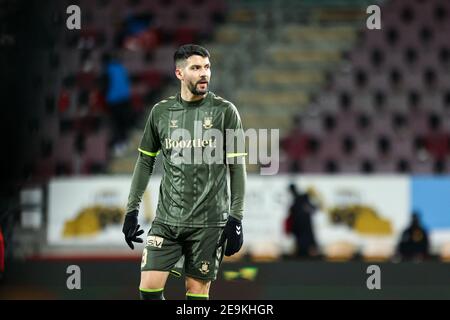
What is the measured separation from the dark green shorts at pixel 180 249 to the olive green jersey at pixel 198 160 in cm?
Answer: 4

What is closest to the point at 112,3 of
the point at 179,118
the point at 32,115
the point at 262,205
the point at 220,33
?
the point at 220,33

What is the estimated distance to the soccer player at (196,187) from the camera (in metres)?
3.97

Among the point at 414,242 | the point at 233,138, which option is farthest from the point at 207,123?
the point at 414,242

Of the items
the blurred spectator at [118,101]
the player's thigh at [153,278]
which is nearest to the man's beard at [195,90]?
the player's thigh at [153,278]

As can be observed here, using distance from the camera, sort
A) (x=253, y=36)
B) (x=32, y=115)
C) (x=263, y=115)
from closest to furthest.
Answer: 1. (x=32, y=115)
2. (x=263, y=115)
3. (x=253, y=36)

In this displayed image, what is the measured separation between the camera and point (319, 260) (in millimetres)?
7918

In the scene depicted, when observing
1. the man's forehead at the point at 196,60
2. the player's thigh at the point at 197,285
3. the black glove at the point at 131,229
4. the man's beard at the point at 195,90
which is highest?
the man's forehead at the point at 196,60

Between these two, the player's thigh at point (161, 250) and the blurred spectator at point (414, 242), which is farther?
the blurred spectator at point (414, 242)

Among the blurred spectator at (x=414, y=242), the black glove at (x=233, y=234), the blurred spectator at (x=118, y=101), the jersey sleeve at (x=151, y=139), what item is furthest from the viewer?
the blurred spectator at (x=118, y=101)

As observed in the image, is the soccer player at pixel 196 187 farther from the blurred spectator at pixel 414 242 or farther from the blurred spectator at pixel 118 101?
the blurred spectator at pixel 118 101

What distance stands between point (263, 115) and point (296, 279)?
208 cm

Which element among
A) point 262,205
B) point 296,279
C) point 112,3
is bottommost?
point 296,279

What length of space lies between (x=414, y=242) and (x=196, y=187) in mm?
4366

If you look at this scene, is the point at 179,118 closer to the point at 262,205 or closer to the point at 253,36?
the point at 262,205
